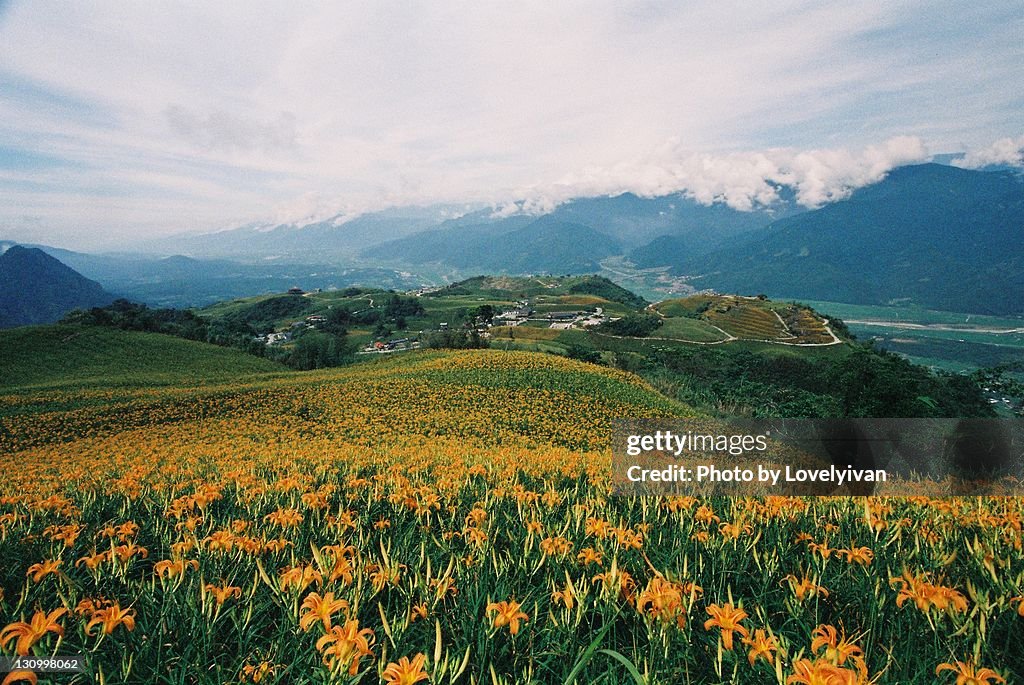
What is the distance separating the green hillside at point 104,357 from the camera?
32812mm

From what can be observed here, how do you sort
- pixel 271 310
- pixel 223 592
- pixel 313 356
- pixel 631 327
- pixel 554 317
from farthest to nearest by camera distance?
pixel 271 310, pixel 554 317, pixel 631 327, pixel 313 356, pixel 223 592

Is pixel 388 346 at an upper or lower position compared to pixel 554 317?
lower

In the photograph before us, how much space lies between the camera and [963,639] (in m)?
1.86

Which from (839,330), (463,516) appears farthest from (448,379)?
(839,330)

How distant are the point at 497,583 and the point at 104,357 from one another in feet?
161

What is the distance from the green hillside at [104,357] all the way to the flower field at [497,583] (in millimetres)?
32095

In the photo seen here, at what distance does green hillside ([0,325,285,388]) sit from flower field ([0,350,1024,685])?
32.1 m

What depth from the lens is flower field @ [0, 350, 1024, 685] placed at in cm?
170

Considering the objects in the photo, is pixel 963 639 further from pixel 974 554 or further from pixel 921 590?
pixel 974 554

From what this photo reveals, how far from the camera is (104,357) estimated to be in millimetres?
38125

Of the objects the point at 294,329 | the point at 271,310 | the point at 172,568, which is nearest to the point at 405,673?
the point at 172,568

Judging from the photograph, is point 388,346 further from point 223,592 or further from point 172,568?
point 223,592

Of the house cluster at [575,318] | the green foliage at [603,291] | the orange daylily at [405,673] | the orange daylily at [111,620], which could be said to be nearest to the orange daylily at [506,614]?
the orange daylily at [405,673]

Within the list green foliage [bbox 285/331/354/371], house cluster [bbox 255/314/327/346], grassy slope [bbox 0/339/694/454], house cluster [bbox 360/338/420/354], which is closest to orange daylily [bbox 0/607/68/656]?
grassy slope [bbox 0/339/694/454]
